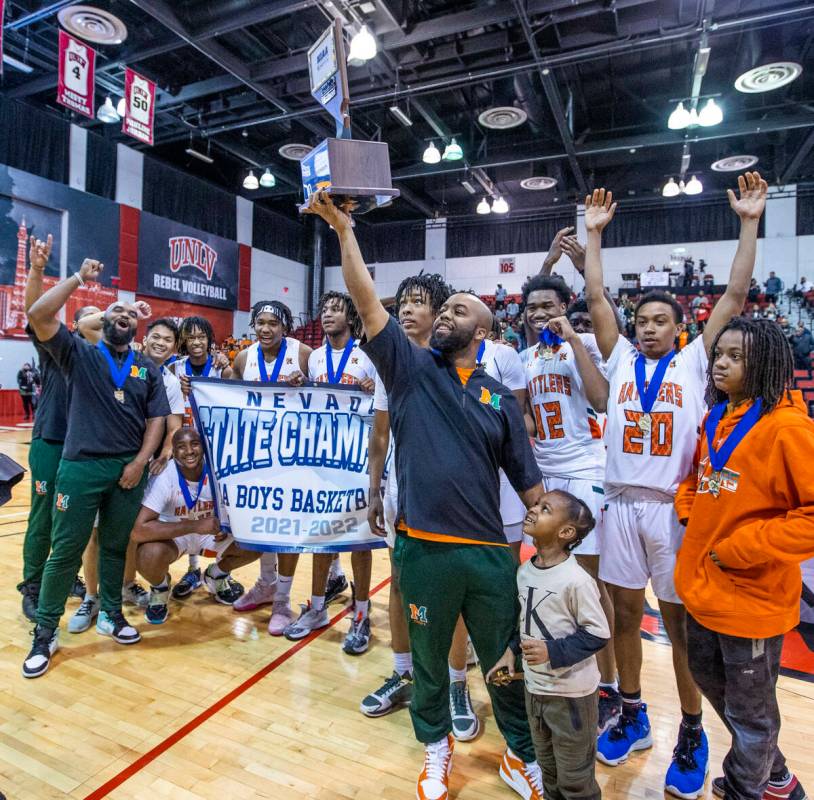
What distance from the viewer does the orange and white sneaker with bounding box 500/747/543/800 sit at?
6.53ft

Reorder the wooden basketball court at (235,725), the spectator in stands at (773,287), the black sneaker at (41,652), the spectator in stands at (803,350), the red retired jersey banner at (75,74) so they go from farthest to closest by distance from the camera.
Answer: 1. the spectator in stands at (773,287)
2. the spectator in stands at (803,350)
3. the red retired jersey banner at (75,74)
4. the black sneaker at (41,652)
5. the wooden basketball court at (235,725)

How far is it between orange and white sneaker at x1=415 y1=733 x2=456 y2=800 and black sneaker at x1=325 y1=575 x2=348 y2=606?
6.28 ft

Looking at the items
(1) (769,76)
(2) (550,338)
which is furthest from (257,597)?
(1) (769,76)

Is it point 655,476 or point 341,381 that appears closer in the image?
point 655,476

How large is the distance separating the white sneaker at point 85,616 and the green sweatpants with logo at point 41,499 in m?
0.41

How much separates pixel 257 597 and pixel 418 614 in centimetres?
219

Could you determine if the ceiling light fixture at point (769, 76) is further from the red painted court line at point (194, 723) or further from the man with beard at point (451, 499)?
the red painted court line at point (194, 723)

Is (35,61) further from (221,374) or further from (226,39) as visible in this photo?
(221,374)

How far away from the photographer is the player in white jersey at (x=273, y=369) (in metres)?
3.50

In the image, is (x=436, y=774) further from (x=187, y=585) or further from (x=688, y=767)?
(x=187, y=585)

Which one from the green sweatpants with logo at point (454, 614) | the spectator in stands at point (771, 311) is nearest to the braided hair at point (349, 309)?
the green sweatpants with logo at point (454, 614)

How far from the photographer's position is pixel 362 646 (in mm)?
3168

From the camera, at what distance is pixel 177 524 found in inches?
135

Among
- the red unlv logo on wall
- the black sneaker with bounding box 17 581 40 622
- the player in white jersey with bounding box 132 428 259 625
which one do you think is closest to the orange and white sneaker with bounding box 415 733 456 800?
the player in white jersey with bounding box 132 428 259 625
